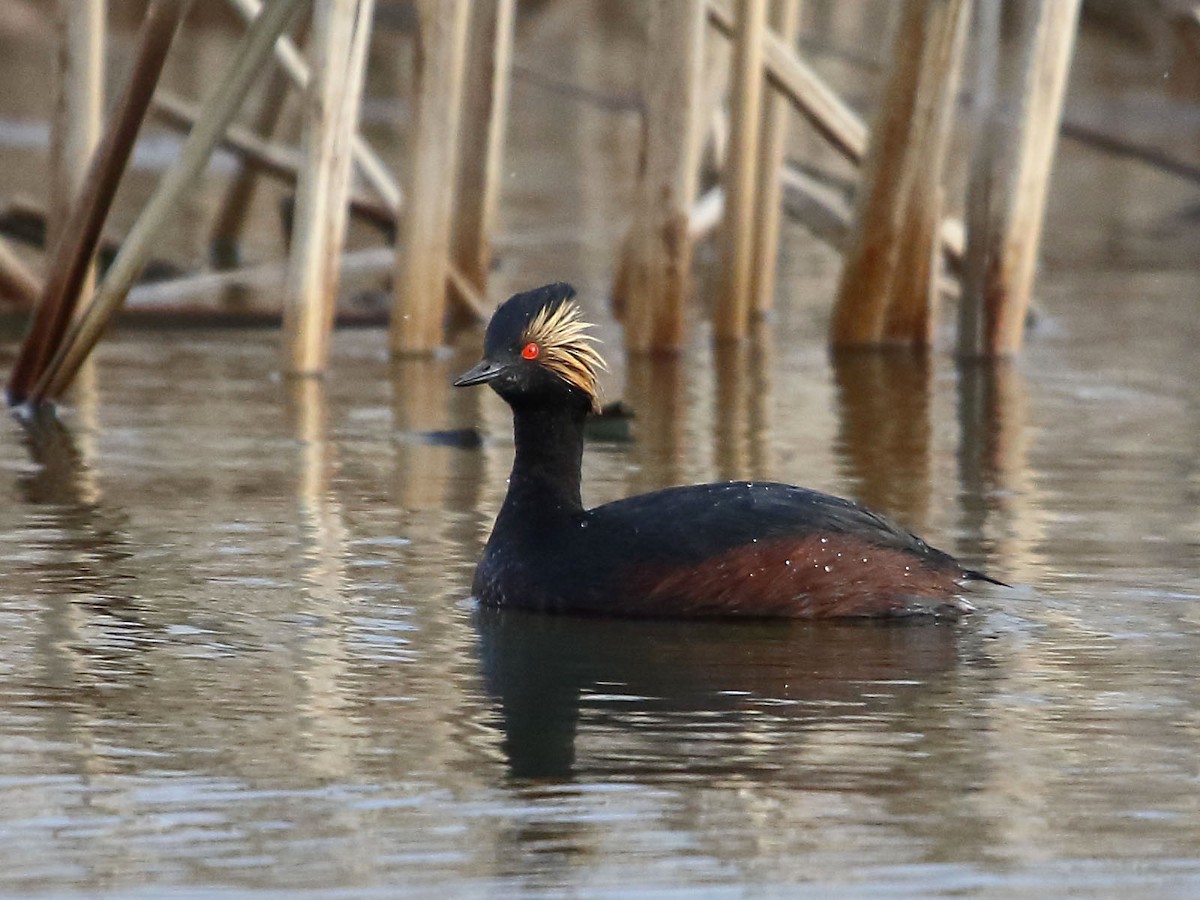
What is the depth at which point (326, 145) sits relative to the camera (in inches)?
462

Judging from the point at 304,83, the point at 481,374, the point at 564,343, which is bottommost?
the point at 481,374

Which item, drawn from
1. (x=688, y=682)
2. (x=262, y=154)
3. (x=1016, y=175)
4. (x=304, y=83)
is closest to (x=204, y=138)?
(x=304, y=83)

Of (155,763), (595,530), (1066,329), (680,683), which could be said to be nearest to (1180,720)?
(680,683)

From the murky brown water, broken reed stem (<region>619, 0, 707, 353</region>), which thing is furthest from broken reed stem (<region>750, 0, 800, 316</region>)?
the murky brown water

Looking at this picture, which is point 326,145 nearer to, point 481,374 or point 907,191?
point 907,191

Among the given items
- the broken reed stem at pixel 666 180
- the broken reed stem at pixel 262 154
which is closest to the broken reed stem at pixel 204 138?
the broken reed stem at pixel 666 180

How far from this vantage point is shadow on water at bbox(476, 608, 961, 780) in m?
6.02

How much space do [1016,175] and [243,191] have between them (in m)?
7.46

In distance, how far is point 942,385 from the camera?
13.0 m

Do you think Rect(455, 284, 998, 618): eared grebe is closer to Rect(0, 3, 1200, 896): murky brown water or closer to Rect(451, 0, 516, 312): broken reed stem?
Rect(0, 3, 1200, 896): murky brown water

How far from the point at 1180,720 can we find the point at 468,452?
17.2ft

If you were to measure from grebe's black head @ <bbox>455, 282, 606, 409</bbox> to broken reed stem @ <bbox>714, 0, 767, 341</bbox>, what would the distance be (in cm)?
565

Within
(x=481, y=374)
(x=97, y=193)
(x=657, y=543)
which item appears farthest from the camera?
(x=97, y=193)

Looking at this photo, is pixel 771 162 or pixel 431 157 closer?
pixel 431 157
